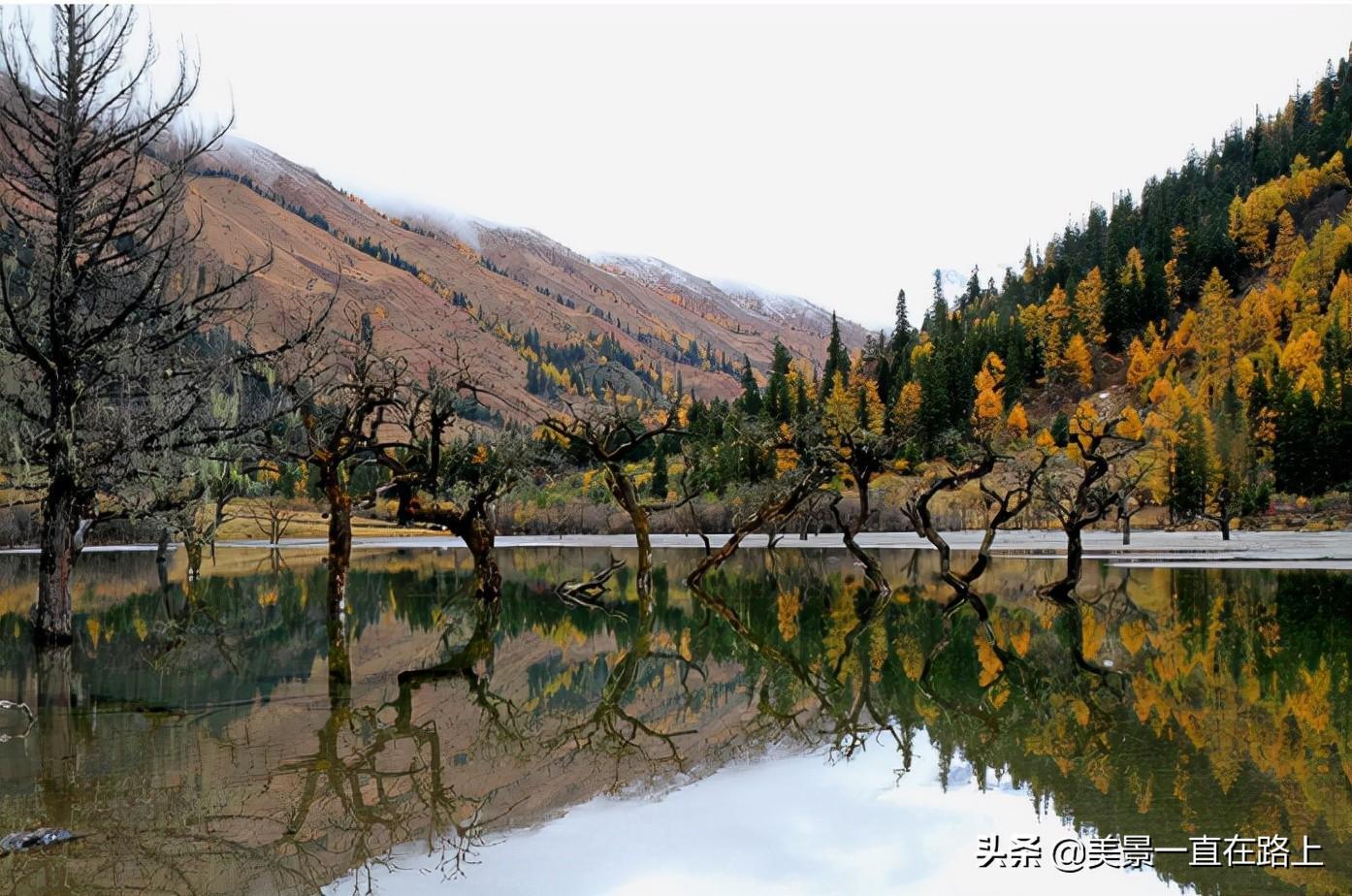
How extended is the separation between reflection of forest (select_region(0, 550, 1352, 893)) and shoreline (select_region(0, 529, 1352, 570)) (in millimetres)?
19525

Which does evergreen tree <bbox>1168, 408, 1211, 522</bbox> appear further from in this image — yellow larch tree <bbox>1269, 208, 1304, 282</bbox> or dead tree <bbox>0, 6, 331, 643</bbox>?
dead tree <bbox>0, 6, 331, 643</bbox>

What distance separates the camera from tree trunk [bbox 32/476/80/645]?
17516 millimetres

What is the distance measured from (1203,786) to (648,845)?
16.8 ft

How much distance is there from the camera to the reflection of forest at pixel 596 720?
796 centimetres

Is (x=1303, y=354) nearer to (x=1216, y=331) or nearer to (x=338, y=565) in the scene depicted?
(x=1216, y=331)

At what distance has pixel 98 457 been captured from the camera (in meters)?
17.5

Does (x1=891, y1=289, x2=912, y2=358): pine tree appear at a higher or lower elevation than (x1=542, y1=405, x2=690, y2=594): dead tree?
higher

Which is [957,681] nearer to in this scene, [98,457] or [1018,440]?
[98,457]

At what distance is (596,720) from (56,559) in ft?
37.5

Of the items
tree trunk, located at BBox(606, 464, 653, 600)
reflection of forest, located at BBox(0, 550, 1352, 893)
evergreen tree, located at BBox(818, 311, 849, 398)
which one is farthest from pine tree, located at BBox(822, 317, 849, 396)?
reflection of forest, located at BBox(0, 550, 1352, 893)

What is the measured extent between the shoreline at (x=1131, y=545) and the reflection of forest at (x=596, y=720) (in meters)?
19.5

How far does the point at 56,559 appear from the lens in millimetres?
17594

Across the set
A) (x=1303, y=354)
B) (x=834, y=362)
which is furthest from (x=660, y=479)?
(x=1303, y=354)

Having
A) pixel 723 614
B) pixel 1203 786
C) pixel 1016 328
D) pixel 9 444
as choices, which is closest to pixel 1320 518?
pixel 1016 328
